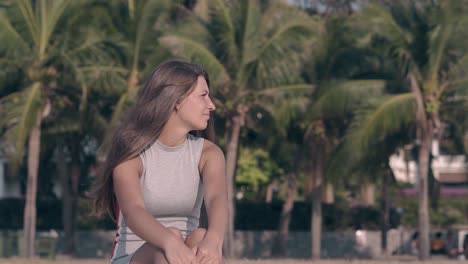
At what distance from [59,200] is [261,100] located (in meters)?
10.5

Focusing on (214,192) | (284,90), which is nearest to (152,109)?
(214,192)

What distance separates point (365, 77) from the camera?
26203 millimetres

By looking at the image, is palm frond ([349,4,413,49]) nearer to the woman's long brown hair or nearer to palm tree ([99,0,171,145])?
palm tree ([99,0,171,145])

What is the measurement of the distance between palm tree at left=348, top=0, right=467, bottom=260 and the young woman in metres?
20.4

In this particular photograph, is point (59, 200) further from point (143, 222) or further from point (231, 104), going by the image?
point (143, 222)

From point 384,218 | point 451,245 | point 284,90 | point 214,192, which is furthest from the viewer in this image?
point 451,245

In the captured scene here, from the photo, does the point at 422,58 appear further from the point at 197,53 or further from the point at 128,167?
the point at 128,167

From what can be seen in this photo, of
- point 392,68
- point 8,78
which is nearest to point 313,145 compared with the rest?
point 392,68

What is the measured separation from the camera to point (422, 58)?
25.8 metres

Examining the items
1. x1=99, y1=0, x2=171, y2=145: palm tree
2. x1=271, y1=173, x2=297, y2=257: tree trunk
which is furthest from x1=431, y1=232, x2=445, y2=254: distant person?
x1=99, y1=0, x2=171, y2=145: palm tree

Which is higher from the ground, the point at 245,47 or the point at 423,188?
the point at 245,47

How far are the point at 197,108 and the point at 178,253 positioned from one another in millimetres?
623

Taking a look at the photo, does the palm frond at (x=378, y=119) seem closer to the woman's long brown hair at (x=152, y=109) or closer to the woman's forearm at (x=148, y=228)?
the woman's long brown hair at (x=152, y=109)

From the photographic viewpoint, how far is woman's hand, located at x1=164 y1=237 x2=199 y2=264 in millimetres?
3738
